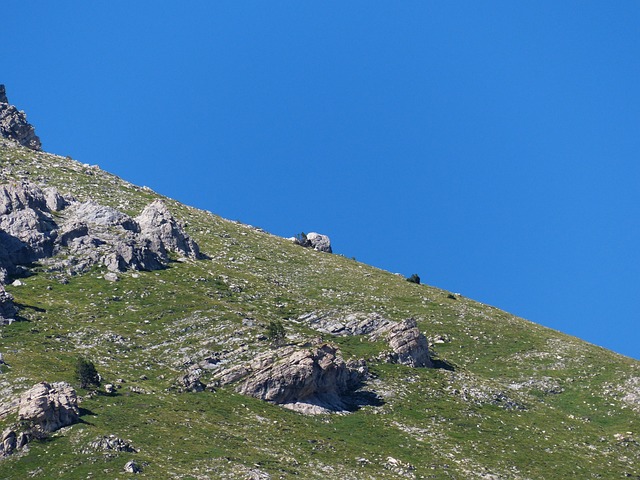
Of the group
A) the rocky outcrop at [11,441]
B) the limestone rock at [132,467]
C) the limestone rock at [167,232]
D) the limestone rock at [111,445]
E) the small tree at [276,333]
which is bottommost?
the rocky outcrop at [11,441]

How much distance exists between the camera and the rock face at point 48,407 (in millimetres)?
74875

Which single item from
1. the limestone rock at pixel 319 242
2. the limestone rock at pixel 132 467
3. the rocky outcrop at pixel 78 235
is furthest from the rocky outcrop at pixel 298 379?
the limestone rock at pixel 319 242

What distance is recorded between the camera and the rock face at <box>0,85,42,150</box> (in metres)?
171

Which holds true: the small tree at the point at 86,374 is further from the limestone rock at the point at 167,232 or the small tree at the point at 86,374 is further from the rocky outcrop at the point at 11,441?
the limestone rock at the point at 167,232

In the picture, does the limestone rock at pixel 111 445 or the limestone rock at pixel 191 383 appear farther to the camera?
the limestone rock at pixel 191 383

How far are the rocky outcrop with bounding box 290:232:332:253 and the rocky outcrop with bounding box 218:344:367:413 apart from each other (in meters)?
65.2

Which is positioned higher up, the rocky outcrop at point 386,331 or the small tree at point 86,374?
the rocky outcrop at point 386,331

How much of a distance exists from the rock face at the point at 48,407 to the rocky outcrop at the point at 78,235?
113ft

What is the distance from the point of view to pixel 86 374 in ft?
279

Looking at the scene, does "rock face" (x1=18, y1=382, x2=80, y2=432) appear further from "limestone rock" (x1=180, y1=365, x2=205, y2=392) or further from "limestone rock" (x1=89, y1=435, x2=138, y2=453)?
"limestone rock" (x1=180, y1=365, x2=205, y2=392)

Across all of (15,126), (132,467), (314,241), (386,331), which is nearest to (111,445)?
(132,467)

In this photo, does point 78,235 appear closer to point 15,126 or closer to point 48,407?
point 48,407

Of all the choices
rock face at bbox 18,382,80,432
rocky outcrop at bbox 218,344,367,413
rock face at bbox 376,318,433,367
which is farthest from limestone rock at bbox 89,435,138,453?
rock face at bbox 376,318,433,367

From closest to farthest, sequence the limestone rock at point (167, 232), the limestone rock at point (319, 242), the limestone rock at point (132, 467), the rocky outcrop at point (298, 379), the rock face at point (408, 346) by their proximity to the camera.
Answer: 1. the limestone rock at point (132, 467)
2. the rocky outcrop at point (298, 379)
3. the rock face at point (408, 346)
4. the limestone rock at point (167, 232)
5. the limestone rock at point (319, 242)
